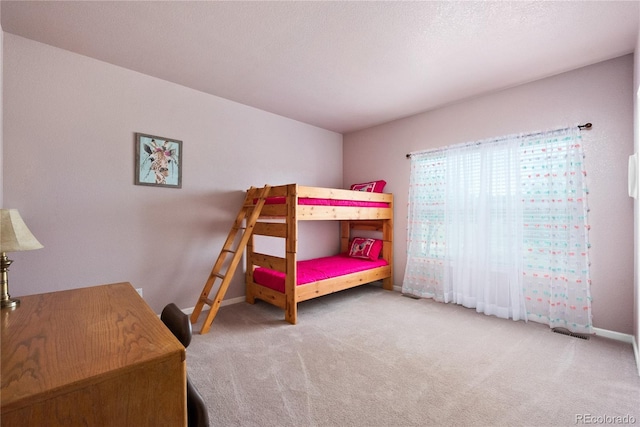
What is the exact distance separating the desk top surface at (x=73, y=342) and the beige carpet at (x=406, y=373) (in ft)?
2.72

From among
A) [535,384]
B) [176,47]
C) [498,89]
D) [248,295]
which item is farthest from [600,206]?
[176,47]

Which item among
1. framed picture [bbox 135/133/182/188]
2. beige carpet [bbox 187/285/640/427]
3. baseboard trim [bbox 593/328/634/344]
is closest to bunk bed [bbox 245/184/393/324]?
beige carpet [bbox 187/285/640/427]

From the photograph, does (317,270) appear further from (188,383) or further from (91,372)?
(91,372)

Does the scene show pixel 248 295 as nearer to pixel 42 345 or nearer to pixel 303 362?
pixel 303 362

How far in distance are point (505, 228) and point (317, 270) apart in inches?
81.9

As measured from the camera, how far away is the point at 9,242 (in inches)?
51.1

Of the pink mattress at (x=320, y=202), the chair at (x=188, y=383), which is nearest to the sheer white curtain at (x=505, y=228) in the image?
the pink mattress at (x=320, y=202)

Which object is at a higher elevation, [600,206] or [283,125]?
[283,125]

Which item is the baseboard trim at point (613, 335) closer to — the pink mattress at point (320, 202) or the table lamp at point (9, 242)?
the pink mattress at point (320, 202)

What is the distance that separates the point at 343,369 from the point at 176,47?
9.20 feet

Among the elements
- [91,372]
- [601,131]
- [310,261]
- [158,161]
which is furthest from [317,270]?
[601,131]

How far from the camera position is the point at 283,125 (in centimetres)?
395

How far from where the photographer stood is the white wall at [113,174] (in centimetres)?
226

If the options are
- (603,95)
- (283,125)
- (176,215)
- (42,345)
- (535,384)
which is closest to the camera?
(42,345)
